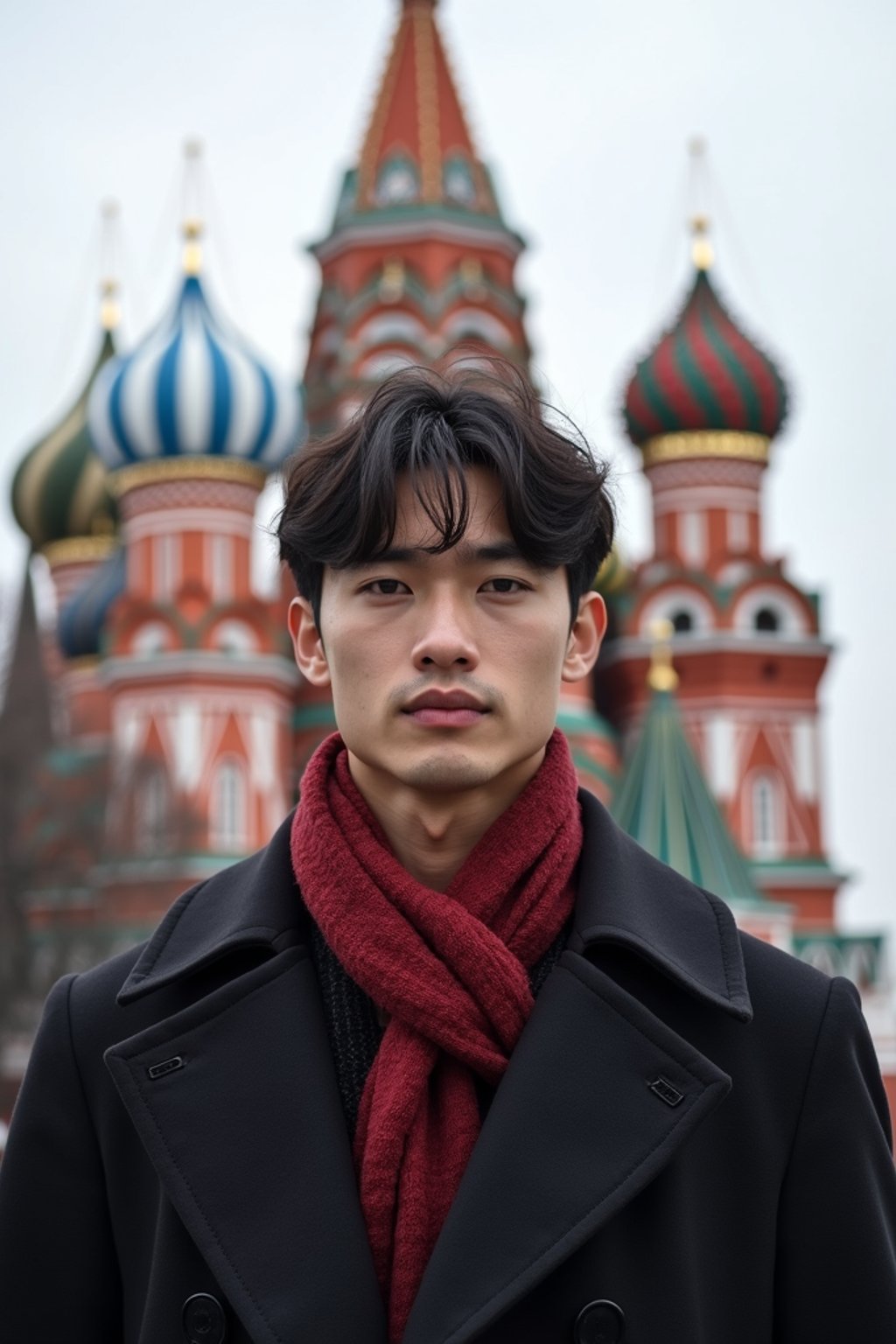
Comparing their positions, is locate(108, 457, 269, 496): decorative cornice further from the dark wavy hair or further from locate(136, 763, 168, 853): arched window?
the dark wavy hair

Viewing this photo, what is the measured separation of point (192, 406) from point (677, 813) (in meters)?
8.56

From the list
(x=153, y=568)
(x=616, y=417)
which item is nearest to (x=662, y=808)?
(x=153, y=568)

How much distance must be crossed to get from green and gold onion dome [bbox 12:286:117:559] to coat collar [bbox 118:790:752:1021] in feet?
104

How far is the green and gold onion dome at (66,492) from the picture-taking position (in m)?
34.1

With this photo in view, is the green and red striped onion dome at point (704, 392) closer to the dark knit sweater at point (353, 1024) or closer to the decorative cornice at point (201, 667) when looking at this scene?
the decorative cornice at point (201, 667)

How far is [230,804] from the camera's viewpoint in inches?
1076

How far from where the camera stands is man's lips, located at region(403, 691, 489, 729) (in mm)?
2496

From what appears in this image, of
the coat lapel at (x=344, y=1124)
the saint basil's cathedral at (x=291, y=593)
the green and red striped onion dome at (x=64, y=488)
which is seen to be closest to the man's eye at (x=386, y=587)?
the coat lapel at (x=344, y=1124)

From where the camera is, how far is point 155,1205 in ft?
8.38

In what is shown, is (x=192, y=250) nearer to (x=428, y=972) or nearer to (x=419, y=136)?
(x=419, y=136)

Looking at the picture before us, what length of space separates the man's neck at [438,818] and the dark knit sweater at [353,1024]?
120 mm

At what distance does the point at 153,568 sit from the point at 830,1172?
25525 millimetres

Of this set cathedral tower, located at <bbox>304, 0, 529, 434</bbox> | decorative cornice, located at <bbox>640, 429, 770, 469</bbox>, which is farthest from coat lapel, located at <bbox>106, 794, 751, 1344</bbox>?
decorative cornice, located at <bbox>640, 429, 770, 469</bbox>

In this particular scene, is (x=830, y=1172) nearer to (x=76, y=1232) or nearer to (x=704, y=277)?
(x=76, y=1232)
